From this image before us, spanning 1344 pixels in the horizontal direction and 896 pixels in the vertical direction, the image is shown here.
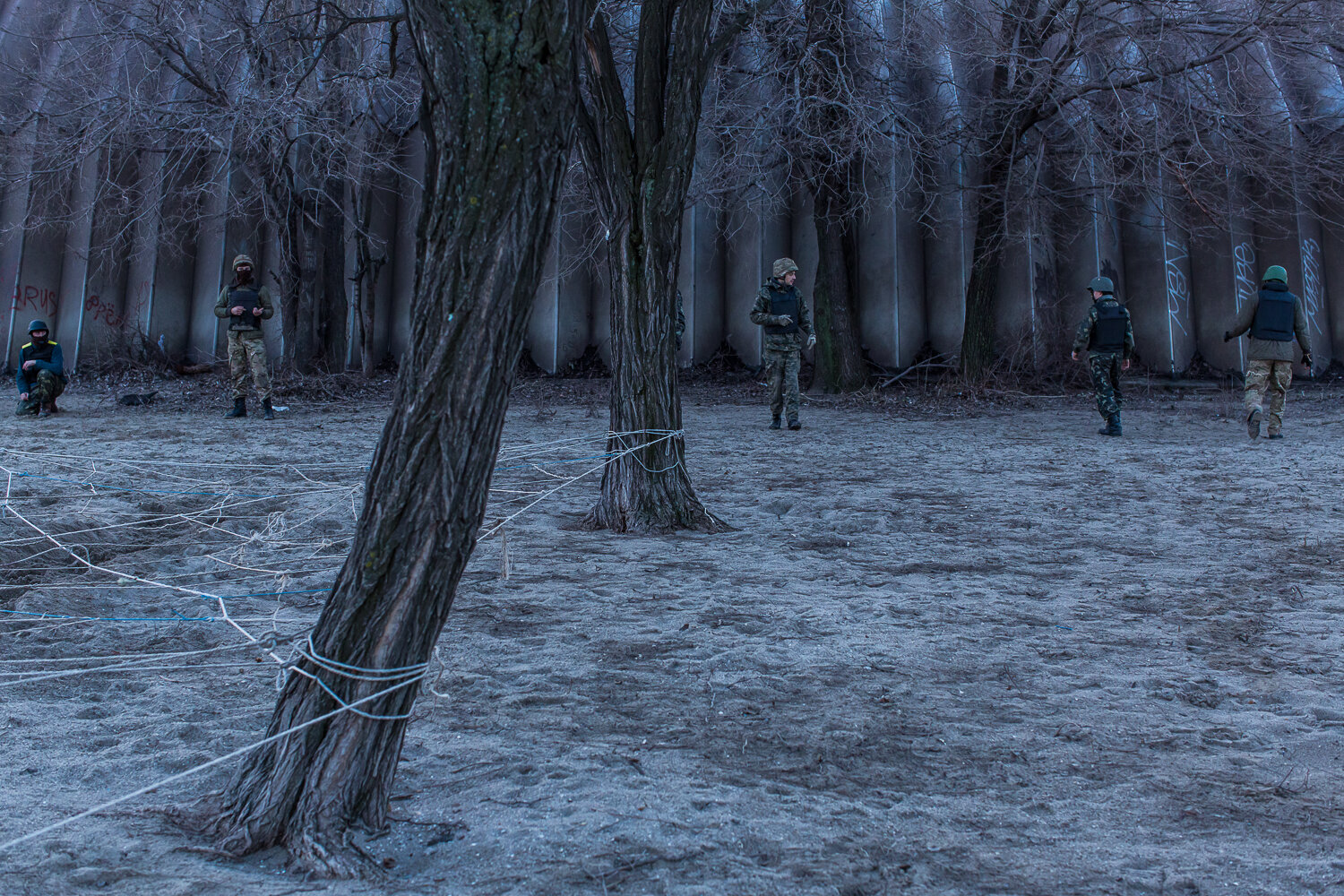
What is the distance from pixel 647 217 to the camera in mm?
6738

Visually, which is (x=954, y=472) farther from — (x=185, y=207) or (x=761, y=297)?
(x=185, y=207)

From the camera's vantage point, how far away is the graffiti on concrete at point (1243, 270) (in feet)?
52.5

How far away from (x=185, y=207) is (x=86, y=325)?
3.09 m

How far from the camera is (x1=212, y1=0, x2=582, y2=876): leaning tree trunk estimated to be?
278 cm

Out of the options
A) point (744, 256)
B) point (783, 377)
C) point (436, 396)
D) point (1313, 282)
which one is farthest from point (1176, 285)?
point (436, 396)

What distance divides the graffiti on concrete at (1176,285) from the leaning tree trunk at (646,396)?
11.8 meters

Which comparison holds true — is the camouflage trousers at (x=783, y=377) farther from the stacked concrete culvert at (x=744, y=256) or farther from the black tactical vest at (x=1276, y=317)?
the black tactical vest at (x=1276, y=317)

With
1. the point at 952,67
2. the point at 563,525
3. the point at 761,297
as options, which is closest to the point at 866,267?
the point at 952,67

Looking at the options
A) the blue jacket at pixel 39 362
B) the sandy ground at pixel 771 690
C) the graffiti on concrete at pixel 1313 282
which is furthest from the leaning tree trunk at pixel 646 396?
the graffiti on concrete at pixel 1313 282

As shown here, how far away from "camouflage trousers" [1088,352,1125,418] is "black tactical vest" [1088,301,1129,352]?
0.08 meters

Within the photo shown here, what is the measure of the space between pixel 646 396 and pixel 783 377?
4934 millimetres

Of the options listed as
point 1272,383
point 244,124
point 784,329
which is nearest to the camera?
point 1272,383

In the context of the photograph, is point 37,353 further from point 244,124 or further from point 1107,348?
point 1107,348

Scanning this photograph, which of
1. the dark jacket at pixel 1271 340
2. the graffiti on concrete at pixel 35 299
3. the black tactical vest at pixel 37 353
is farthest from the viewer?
the graffiti on concrete at pixel 35 299
